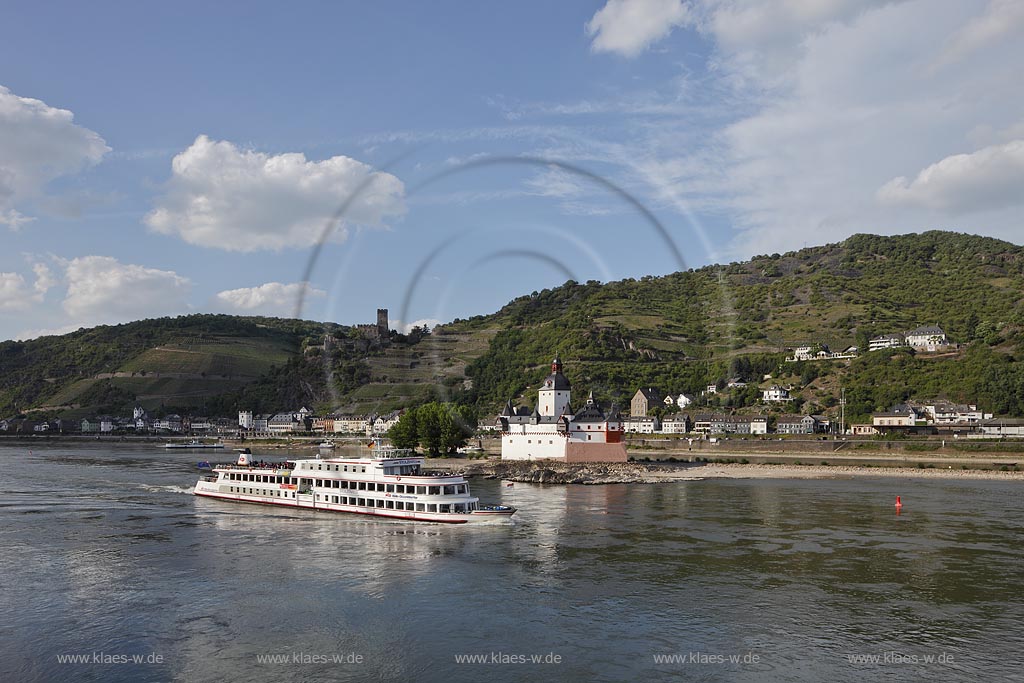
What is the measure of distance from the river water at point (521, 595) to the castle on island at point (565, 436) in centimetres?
3698

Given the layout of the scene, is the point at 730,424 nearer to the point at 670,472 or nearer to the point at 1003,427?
the point at 1003,427

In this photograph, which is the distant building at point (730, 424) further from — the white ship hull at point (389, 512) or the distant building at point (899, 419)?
the white ship hull at point (389, 512)

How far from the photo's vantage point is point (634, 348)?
624 ft

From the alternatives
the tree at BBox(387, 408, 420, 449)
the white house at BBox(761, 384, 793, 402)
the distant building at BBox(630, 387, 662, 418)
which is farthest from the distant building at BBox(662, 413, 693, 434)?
the tree at BBox(387, 408, 420, 449)

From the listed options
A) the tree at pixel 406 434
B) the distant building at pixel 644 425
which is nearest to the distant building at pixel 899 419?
the distant building at pixel 644 425

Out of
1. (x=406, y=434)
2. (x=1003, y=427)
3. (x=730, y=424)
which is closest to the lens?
(x=1003, y=427)

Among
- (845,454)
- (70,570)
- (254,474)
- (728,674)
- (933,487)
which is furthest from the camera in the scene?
(845,454)

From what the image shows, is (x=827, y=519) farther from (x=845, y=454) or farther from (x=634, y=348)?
(x=634, y=348)

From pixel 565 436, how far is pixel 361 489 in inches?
1693

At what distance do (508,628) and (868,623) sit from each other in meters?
13.9

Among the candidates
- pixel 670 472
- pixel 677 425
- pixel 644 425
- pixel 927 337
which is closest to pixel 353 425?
pixel 644 425

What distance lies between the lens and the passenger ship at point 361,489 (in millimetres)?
53062

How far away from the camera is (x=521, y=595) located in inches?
1297

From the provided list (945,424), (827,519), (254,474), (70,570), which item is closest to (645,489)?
(827,519)
